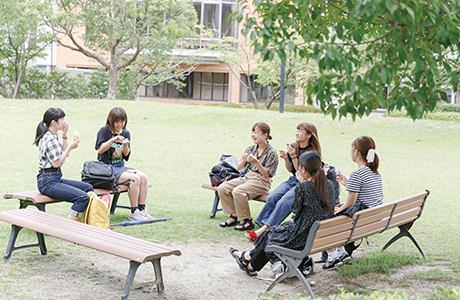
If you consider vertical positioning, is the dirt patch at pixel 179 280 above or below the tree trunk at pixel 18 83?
below

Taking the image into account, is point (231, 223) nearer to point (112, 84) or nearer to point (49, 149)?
point (49, 149)

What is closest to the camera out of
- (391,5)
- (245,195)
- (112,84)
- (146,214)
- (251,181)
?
(391,5)

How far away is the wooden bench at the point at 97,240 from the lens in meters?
4.30

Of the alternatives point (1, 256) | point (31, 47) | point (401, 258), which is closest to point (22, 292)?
point (1, 256)

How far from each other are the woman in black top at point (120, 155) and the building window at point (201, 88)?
3456cm

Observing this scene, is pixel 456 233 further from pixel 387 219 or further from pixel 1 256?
pixel 1 256

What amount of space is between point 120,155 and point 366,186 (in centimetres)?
354

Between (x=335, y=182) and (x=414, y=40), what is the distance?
2.52 metres

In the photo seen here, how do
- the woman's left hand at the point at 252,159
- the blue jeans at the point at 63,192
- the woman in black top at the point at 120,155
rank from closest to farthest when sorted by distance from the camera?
the blue jeans at the point at 63,192 → the woman's left hand at the point at 252,159 → the woman in black top at the point at 120,155

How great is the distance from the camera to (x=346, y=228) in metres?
4.74

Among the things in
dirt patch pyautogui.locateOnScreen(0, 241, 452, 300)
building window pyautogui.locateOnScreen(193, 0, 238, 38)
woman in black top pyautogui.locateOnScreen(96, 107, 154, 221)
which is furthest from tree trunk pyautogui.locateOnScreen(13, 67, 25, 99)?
dirt patch pyautogui.locateOnScreen(0, 241, 452, 300)

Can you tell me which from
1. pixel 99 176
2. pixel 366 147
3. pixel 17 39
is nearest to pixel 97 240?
pixel 99 176

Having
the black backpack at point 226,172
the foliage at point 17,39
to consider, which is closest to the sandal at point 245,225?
the black backpack at point 226,172

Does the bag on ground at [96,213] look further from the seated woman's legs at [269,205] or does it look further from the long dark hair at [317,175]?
the long dark hair at [317,175]
